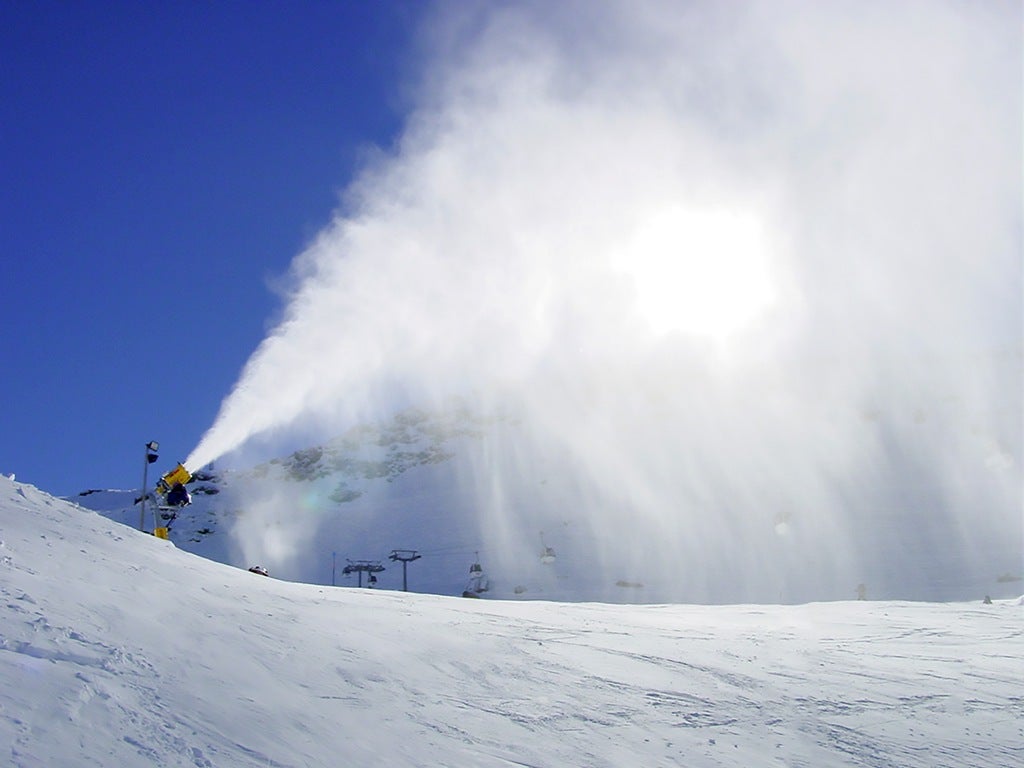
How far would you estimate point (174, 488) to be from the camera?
16688mm

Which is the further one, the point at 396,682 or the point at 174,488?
the point at 174,488

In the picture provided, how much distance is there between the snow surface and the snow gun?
360 cm

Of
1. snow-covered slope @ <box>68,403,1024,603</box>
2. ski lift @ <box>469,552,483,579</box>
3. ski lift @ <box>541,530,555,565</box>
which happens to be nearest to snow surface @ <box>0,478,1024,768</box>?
snow-covered slope @ <box>68,403,1024,603</box>

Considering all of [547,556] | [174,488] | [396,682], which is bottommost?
[396,682]

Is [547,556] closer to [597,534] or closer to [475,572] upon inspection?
[475,572]

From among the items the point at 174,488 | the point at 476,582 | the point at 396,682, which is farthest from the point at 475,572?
the point at 396,682

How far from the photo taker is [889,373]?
376ft

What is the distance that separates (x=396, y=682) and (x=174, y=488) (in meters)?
9.52

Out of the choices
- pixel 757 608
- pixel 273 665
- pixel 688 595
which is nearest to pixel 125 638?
pixel 273 665

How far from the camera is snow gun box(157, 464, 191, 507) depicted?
16.5 meters

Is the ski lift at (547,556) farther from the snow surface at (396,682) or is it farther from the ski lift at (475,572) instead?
the snow surface at (396,682)

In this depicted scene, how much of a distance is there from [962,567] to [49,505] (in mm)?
49094

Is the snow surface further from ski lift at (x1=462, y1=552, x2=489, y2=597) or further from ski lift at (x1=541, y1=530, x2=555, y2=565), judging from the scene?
ski lift at (x1=541, y1=530, x2=555, y2=565)

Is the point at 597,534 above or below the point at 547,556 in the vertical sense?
above
